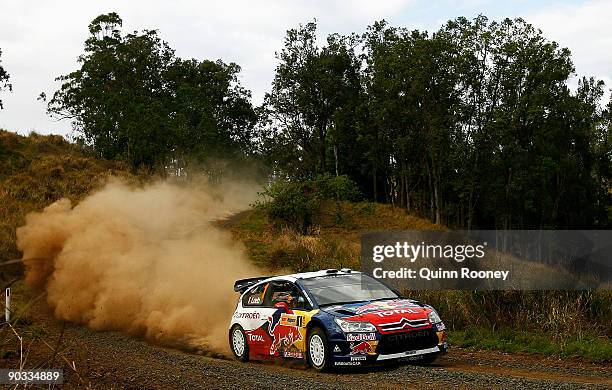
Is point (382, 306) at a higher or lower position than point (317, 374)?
higher

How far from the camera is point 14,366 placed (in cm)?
1167

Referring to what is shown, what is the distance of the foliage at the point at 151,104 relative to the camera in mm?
52250

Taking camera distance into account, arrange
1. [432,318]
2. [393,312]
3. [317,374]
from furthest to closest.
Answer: [432,318], [393,312], [317,374]

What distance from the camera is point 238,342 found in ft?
46.6

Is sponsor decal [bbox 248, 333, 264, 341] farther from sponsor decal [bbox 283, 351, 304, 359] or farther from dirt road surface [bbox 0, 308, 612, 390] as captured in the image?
sponsor decal [bbox 283, 351, 304, 359]

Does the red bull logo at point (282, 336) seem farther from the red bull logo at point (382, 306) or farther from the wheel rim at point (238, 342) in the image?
the red bull logo at point (382, 306)

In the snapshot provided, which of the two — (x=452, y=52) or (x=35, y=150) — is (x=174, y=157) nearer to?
(x=35, y=150)

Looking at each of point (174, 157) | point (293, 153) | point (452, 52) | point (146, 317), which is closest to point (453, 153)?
point (452, 52)

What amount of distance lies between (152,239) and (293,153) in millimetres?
39451

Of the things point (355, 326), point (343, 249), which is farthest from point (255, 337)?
point (343, 249)

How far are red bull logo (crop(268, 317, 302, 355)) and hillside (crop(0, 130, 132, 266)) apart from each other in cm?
2020

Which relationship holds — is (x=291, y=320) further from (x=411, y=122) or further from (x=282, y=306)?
(x=411, y=122)

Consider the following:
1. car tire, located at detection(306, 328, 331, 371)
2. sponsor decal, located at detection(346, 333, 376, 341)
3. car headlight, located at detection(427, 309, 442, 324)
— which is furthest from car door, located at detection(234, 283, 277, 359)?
car headlight, located at detection(427, 309, 442, 324)

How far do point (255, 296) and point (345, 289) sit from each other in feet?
7.03
